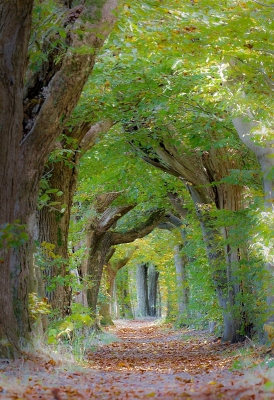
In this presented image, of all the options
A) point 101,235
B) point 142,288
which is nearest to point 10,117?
point 101,235

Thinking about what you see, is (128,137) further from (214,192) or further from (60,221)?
(60,221)

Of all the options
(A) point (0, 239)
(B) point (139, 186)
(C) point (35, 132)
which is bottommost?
(A) point (0, 239)

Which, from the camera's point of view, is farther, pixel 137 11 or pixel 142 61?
pixel 142 61

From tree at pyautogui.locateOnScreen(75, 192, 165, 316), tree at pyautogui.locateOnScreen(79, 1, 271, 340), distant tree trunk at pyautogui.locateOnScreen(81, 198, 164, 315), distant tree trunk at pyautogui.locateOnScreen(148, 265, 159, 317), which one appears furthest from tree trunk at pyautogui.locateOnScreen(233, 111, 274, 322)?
distant tree trunk at pyautogui.locateOnScreen(148, 265, 159, 317)

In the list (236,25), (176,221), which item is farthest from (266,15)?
(176,221)

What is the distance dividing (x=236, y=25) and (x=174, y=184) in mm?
10128

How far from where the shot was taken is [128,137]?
1402 cm

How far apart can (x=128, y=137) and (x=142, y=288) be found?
2797cm

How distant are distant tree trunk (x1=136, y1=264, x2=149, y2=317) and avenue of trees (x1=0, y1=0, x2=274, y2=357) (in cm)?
2236

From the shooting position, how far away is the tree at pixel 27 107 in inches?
238

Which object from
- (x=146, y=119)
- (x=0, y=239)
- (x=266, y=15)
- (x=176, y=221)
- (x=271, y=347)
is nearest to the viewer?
(x=0, y=239)

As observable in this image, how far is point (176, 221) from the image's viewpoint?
926 inches

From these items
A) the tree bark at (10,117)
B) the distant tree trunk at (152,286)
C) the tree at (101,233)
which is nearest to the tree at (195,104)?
the tree bark at (10,117)

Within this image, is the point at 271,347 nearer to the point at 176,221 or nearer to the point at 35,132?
the point at 35,132
